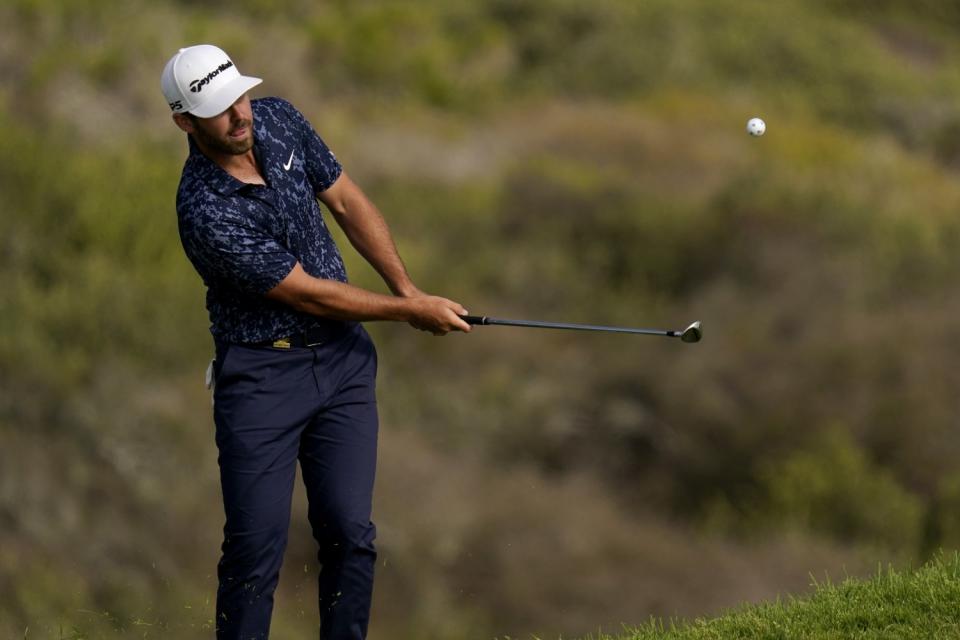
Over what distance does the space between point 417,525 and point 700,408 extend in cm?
557

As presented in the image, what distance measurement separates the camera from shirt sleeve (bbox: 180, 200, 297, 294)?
217 inches

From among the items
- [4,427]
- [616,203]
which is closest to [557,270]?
[616,203]

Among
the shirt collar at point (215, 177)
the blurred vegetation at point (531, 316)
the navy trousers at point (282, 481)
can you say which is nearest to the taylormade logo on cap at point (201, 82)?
the shirt collar at point (215, 177)

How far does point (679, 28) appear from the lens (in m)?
36.8

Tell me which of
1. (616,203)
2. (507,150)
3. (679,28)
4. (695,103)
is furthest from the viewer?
(679,28)

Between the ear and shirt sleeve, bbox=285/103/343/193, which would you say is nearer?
the ear

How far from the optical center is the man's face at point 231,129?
216 inches

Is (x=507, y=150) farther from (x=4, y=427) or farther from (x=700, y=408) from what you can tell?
(x=4, y=427)

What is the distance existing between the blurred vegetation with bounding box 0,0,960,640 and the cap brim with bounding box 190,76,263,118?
7.96 m

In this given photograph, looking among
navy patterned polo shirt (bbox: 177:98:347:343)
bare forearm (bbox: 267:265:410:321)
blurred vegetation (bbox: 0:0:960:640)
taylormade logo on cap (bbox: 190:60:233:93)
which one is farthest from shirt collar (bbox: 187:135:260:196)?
blurred vegetation (bbox: 0:0:960:640)

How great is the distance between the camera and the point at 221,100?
546 cm

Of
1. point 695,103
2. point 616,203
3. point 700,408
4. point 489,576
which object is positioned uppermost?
point 695,103

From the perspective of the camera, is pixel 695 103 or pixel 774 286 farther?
pixel 695 103

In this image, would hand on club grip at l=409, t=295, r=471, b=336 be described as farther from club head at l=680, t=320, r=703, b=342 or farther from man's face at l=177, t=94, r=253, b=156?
club head at l=680, t=320, r=703, b=342
